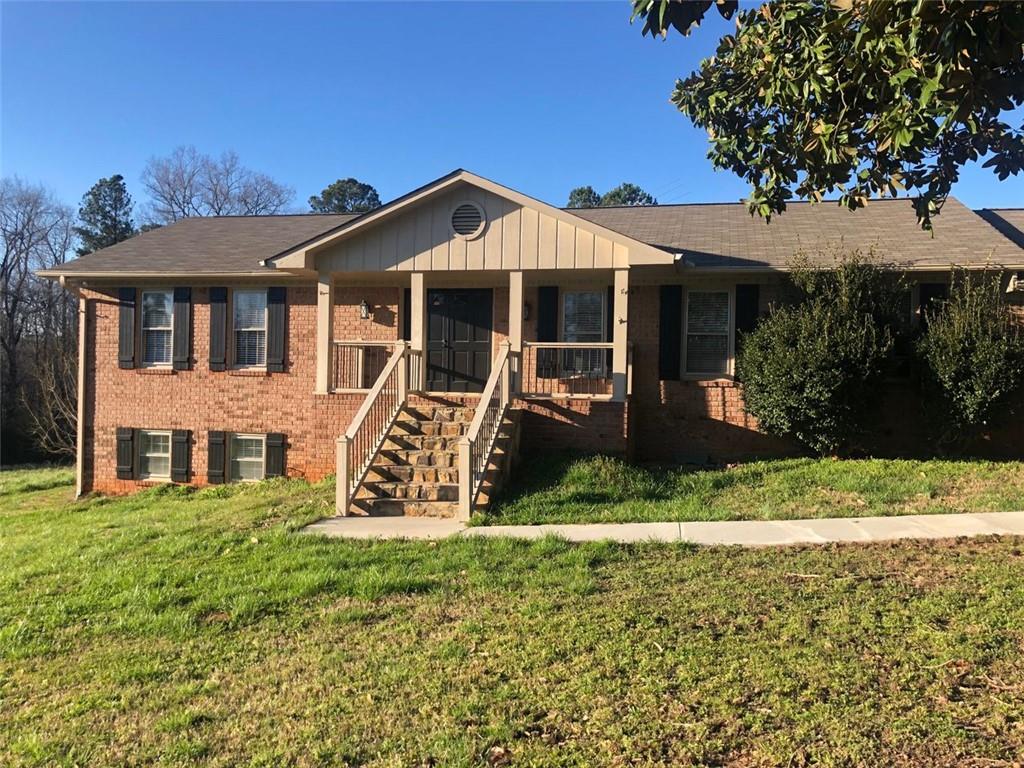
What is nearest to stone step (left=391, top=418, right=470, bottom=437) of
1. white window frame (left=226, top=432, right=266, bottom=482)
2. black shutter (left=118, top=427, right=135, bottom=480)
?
white window frame (left=226, top=432, right=266, bottom=482)

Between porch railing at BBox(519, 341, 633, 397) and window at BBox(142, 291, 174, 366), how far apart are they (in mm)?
6697

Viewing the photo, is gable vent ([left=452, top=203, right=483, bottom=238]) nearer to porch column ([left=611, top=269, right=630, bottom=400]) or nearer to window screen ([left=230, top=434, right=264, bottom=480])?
porch column ([left=611, top=269, right=630, bottom=400])

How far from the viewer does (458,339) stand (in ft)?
38.7

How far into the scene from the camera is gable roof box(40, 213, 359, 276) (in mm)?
11898

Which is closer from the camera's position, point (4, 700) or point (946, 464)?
point (4, 700)

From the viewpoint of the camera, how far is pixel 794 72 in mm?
4691

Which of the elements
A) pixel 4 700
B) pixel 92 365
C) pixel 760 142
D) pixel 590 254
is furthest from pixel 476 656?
pixel 92 365

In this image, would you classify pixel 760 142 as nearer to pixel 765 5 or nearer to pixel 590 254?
pixel 765 5

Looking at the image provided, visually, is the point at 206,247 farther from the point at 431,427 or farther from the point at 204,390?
the point at 431,427

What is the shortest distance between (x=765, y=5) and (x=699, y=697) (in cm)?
484

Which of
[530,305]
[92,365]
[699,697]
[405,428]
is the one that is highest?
[530,305]

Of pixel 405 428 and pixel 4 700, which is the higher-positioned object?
pixel 405 428

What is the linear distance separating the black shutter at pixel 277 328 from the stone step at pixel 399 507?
4.83m

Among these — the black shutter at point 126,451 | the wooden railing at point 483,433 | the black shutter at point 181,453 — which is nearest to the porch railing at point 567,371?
the wooden railing at point 483,433
